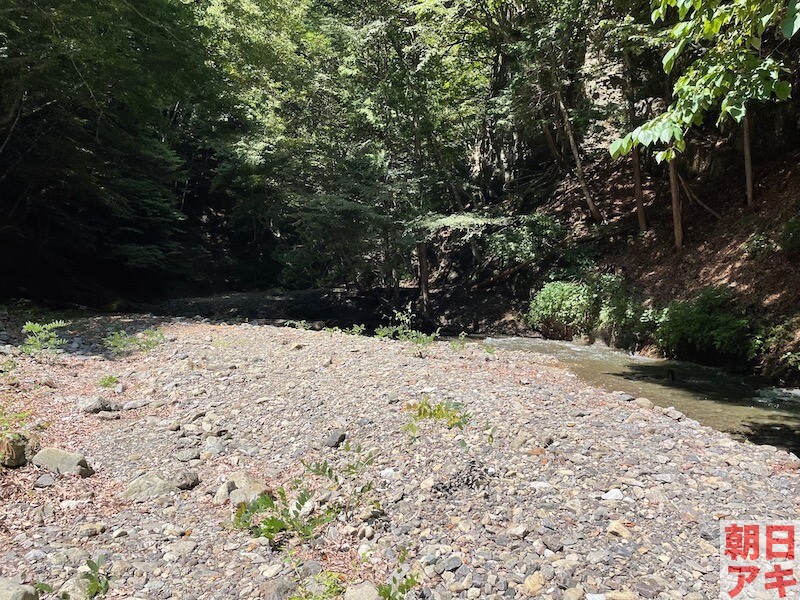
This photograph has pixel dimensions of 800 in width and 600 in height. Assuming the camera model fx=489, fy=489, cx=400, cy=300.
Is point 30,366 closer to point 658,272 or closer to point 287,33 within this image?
point 658,272

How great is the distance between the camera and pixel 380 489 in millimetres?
3965

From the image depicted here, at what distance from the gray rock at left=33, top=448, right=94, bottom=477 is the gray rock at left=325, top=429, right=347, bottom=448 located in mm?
2133

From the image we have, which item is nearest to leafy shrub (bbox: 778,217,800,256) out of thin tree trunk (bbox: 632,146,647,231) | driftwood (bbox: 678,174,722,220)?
driftwood (bbox: 678,174,722,220)

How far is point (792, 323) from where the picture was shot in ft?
29.4

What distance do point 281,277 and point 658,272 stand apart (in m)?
20.6

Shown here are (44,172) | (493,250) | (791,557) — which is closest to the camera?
(791,557)

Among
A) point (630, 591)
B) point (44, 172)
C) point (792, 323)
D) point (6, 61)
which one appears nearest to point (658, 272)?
point (792, 323)

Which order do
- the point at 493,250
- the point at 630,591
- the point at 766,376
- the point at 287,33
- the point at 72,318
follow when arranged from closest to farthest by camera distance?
the point at 630,591, the point at 766,376, the point at 72,318, the point at 493,250, the point at 287,33

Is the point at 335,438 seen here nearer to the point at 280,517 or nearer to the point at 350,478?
the point at 350,478

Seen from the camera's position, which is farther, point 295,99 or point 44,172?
point 295,99

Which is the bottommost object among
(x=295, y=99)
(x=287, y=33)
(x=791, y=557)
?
(x=791, y=557)

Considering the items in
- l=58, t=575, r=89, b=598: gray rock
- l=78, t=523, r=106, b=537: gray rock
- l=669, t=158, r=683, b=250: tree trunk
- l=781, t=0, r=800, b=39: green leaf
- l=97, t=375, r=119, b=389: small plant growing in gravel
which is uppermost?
l=669, t=158, r=683, b=250: tree trunk

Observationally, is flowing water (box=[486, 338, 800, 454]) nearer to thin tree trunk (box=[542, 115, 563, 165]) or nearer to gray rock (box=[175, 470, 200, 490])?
gray rock (box=[175, 470, 200, 490])

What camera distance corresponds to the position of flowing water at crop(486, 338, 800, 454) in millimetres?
6559
